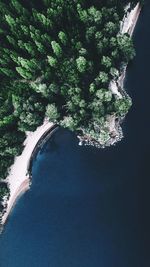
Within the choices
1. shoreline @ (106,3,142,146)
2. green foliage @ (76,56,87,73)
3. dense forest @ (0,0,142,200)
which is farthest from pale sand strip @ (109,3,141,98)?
green foliage @ (76,56,87,73)

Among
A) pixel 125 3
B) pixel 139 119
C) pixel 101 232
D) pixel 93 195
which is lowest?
pixel 101 232

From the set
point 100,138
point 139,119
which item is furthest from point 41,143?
point 139,119

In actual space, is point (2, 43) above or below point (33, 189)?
above

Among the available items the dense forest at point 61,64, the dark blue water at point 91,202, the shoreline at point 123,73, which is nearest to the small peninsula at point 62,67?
the dense forest at point 61,64

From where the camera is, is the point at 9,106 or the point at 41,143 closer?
the point at 9,106

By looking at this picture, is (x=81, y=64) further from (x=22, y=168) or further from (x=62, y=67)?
(x=22, y=168)

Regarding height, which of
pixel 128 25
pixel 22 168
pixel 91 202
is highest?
pixel 128 25

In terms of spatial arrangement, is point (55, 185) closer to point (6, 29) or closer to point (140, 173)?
point (140, 173)

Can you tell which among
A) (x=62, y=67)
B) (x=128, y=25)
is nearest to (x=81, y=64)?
(x=62, y=67)
